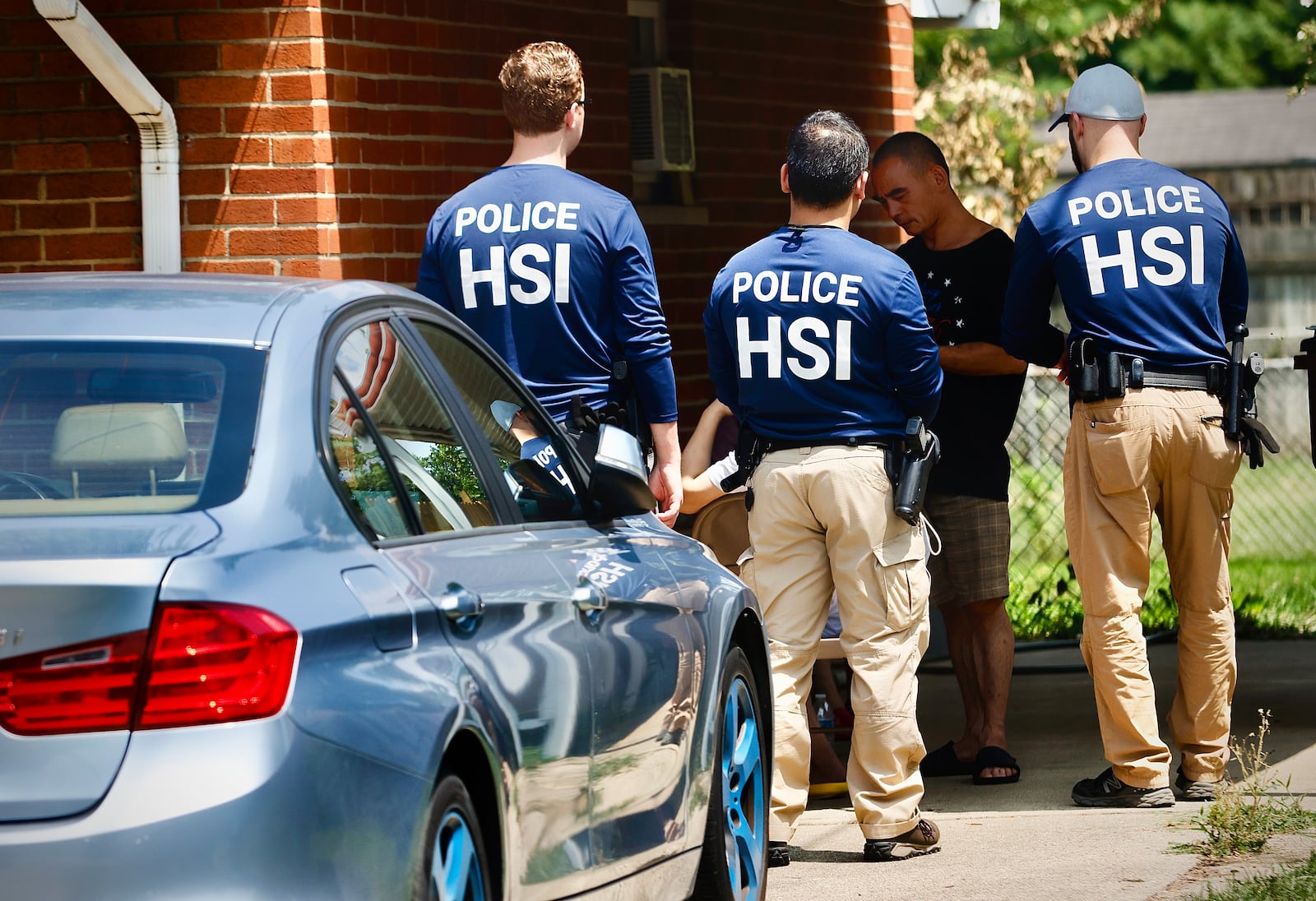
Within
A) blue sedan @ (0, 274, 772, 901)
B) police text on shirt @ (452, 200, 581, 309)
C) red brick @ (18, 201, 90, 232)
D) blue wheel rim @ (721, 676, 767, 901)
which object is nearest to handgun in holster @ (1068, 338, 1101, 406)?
police text on shirt @ (452, 200, 581, 309)

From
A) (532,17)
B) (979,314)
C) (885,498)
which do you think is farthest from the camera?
(532,17)

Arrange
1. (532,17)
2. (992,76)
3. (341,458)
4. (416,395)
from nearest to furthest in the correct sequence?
(341,458)
(416,395)
(532,17)
(992,76)

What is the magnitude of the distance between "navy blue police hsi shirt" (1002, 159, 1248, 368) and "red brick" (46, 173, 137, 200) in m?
3.03

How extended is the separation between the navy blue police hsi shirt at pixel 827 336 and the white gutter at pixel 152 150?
209cm

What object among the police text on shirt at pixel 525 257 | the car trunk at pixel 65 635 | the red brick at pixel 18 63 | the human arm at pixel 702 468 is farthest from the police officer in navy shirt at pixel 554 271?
the car trunk at pixel 65 635

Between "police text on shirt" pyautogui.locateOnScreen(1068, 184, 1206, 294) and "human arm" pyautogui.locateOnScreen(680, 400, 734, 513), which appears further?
"human arm" pyautogui.locateOnScreen(680, 400, 734, 513)

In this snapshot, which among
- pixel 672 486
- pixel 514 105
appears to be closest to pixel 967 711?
pixel 672 486

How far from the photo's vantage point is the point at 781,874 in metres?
5.93

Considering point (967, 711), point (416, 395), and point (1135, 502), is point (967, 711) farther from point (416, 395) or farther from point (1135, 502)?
point (416, 395)

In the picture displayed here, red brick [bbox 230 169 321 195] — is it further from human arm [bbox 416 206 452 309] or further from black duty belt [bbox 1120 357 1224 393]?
black duty belt [bbox 1120 357 1224 393]

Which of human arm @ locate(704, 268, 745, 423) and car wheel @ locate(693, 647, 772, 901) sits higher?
human arm @ locate(704, 268, 745, 423)

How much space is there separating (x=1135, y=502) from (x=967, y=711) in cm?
125

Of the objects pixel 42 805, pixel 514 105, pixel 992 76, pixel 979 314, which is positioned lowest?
pixel 42 805

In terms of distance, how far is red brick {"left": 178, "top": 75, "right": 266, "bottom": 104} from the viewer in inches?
274
